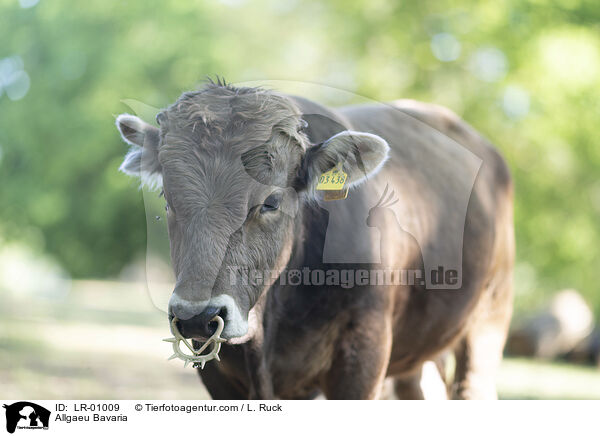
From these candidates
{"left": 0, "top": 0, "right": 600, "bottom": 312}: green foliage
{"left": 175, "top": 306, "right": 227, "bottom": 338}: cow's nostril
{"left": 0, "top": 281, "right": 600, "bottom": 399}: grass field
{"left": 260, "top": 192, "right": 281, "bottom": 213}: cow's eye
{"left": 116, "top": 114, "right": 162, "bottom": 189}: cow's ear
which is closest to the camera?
{"left": 175, "top": 306, "right": 227, "bottom": 338}: cow's nostril

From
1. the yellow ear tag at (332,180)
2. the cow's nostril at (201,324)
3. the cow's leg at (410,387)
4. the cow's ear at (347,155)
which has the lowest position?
the cow's leg at (410,387)

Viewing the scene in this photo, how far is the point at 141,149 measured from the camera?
129 inches

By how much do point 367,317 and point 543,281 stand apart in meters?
12.0

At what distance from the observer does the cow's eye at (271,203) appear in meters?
2.79

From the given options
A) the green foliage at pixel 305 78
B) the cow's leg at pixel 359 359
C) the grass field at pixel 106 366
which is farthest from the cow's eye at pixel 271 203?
the green foliage at pixel 305 78

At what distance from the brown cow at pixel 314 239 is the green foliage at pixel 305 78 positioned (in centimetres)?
584

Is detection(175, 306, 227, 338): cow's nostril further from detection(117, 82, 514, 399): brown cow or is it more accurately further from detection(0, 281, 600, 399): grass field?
detection(0, 281, 600, 399): grass field

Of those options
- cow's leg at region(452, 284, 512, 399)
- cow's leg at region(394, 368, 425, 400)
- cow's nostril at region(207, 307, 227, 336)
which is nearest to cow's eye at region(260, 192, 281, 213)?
cow's nostril at region(207, 307, 227, 336)

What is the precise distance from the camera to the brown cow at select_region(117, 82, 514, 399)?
8.83 ft

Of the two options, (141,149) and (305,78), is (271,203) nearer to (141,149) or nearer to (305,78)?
(141,149)

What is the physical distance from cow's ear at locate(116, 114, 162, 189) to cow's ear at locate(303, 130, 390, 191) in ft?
2.27
